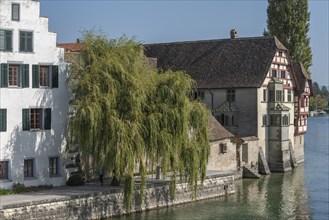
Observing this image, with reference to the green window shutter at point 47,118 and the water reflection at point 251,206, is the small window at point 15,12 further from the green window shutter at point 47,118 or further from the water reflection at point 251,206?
the water reflection at point 251,206

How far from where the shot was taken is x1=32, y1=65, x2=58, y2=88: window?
35.2m

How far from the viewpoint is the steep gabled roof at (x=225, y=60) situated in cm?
5806

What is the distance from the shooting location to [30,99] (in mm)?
34969

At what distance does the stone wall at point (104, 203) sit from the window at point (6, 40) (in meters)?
8.78

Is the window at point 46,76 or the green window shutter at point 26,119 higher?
the window at point 46,76

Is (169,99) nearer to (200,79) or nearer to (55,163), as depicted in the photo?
(55,163)

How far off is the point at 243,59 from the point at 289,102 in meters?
7.14

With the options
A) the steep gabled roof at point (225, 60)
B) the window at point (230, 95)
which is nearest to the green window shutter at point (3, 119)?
the steep gabled roof at point (225, 60)

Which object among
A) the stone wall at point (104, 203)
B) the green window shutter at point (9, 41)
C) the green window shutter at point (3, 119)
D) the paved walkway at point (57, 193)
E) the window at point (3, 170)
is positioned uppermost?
the green window shutter at point (9, 41)

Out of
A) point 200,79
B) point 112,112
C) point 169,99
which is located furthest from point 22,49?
point 200,79

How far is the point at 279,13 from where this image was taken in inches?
2813

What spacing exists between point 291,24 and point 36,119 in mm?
42667

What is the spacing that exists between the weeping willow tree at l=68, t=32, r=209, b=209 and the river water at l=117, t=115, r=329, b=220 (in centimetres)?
163

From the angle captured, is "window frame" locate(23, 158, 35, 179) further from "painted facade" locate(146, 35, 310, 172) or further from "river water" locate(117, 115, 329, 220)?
"painted facade" locate(146, 35, 310, 172)
